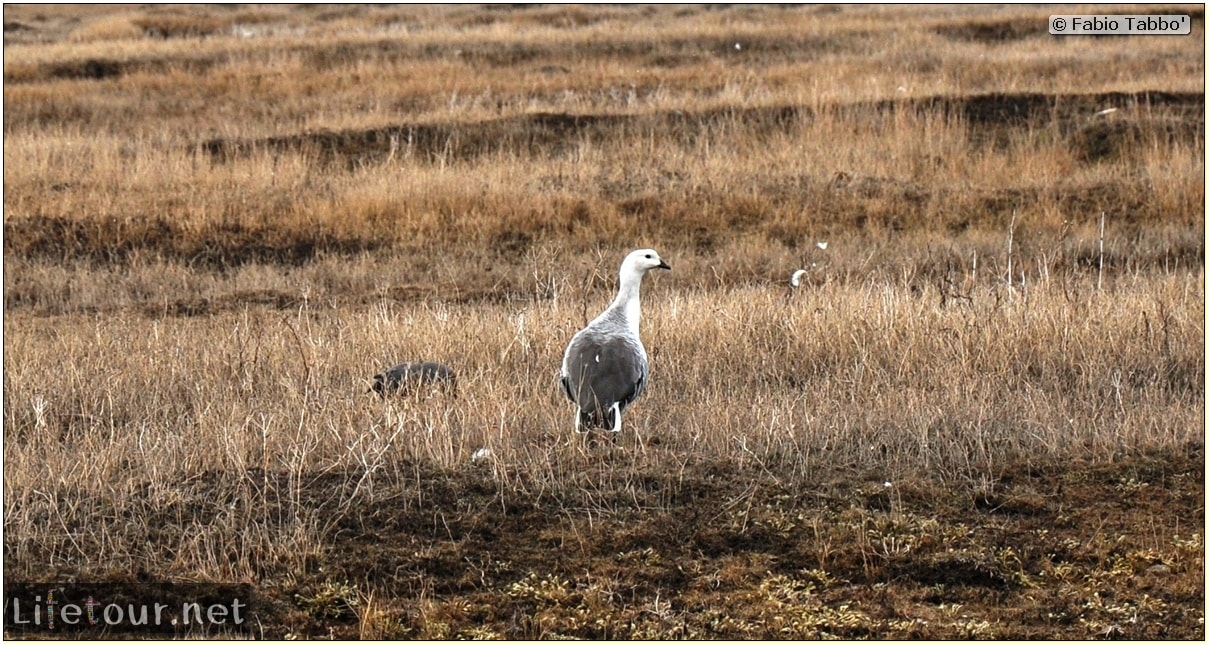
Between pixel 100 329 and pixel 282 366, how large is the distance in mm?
2276

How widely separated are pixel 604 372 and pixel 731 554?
137 centimetres

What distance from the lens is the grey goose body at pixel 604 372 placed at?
6.49 meters

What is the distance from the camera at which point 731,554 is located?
18.1 feet

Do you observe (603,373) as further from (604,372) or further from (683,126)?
(683,126)

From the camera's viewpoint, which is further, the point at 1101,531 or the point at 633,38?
the point at 633,38

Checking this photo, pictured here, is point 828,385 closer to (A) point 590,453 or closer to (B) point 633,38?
(A) point 590,453

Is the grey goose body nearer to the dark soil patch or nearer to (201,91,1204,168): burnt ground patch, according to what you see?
(201,91,1204,168): burnt ground patch

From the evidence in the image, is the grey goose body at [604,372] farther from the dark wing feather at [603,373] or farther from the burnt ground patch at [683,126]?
the burnt ground patch at [683,126]

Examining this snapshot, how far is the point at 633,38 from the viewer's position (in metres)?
24.9

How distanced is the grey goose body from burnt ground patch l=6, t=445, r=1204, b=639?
48cm

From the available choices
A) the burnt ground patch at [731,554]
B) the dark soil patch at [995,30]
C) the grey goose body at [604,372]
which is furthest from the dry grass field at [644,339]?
the dark soil patch at [995,30]

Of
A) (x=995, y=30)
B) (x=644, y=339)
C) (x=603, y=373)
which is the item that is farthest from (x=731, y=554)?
(x=995, y=30)

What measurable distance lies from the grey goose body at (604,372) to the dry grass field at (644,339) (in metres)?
Answer: 0.18

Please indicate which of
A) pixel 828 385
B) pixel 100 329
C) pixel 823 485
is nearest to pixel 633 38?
pixel 100 329
